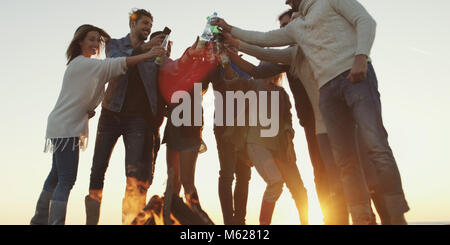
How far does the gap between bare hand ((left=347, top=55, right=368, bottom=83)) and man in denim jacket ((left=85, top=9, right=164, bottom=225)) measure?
2.43 m

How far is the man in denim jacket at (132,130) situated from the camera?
468cm

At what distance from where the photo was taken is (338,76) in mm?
3678

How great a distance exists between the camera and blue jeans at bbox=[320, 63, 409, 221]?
3158 millimetres

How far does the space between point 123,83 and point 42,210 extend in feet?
5.72

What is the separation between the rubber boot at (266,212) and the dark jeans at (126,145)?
4.97 feet

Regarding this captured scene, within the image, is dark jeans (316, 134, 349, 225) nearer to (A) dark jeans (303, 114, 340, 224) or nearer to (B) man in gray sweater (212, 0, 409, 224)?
(A) dark jeans (303, 114, 340, 224)

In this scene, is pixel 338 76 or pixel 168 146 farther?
pixel 168 146

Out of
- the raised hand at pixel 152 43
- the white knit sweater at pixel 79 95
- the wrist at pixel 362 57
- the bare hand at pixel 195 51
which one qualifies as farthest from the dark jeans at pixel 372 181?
the white knit sweater at pixel 79 95

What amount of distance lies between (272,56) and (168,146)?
1730 millimetres

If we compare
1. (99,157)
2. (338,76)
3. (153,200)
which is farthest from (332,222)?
(99,157)

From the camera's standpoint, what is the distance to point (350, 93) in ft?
11.5

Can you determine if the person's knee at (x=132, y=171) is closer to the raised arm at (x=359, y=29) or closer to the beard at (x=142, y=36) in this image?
the beard at (x=142, y=36)
